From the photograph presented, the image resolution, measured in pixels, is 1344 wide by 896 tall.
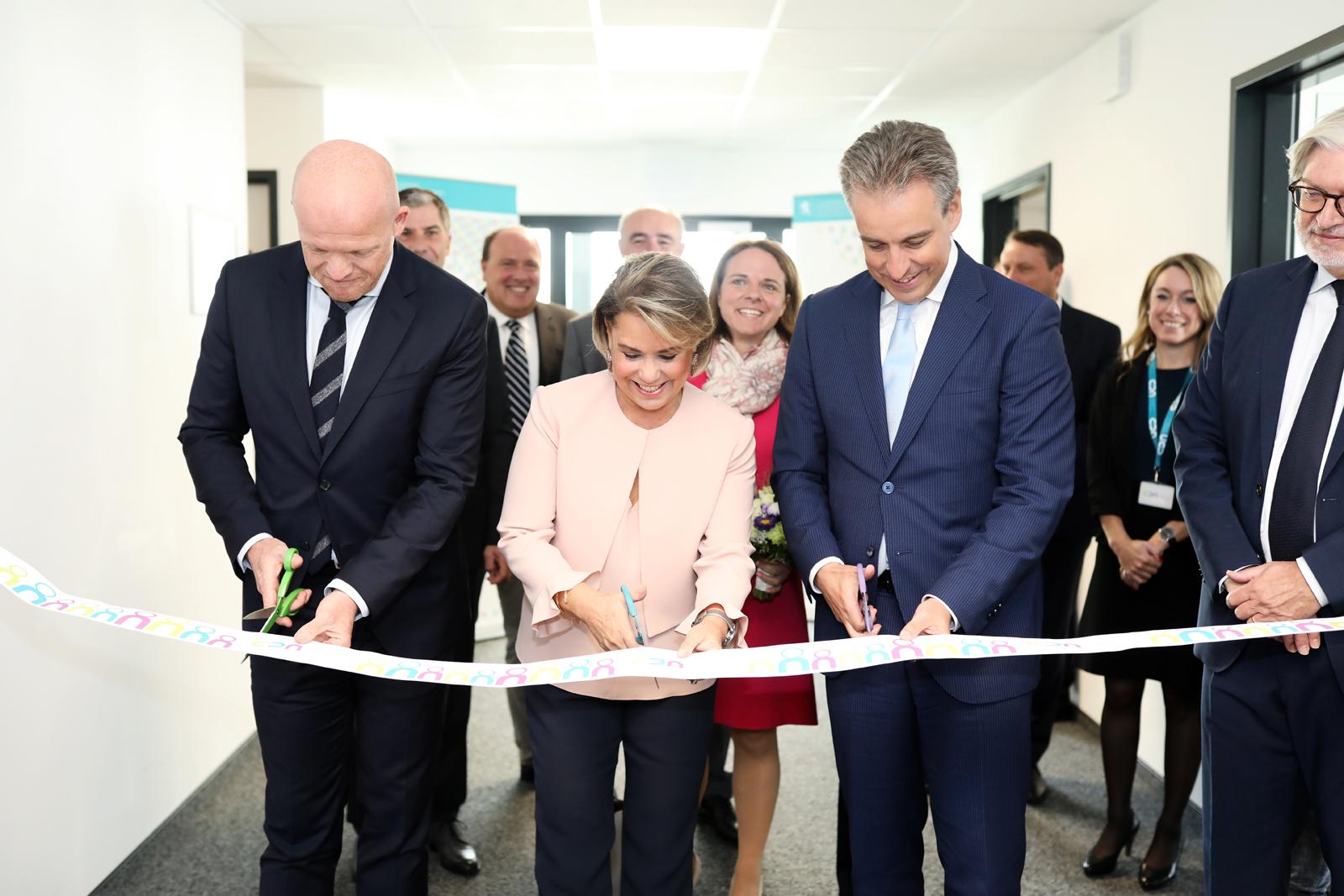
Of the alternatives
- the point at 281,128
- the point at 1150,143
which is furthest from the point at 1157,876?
the point at 281,128

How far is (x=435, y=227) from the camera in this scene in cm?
390

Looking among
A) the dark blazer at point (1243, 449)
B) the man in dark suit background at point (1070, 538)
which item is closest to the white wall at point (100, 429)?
the dark blazer at point (1243, 449)

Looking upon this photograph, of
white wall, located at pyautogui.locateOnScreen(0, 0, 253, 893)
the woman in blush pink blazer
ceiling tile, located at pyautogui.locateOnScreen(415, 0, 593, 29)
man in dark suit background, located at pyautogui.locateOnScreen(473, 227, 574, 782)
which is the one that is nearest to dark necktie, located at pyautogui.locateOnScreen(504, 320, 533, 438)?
man in dark suit background, located at pyautogui.locateOnScreen(473, 227, 574, 782)

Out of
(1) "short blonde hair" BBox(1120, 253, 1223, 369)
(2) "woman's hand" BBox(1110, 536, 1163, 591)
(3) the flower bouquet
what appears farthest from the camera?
(1) "short blonde hair" BBox(1120, 253, 1223, 369)

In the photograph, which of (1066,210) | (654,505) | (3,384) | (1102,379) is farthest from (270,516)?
(1066,210)

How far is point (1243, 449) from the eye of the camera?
7.32 ft

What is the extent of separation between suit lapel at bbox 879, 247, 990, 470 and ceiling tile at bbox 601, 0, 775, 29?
10.8 ft

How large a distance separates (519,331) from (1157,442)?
7.32 feet

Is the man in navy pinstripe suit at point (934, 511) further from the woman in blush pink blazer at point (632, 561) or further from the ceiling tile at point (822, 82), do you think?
the ceiling tile at point (822, 82)

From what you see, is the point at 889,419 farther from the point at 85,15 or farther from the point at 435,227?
the point at 85,15

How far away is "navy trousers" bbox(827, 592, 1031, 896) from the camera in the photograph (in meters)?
2.09

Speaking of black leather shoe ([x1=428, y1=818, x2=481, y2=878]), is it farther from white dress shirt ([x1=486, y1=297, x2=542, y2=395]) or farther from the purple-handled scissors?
the purple-handled scissors

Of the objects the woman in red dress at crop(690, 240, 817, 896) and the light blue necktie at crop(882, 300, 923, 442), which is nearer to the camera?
the light blue necktie at crop(882, 300, 923, 442)

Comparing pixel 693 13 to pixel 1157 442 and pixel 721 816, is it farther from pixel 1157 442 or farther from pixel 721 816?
pixel 721 816
